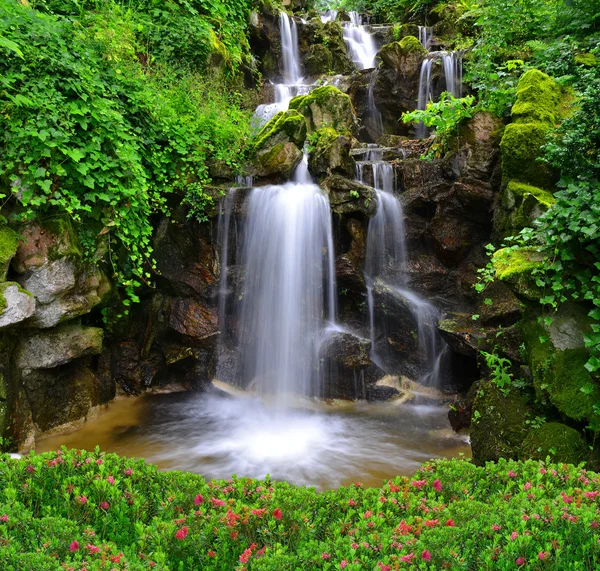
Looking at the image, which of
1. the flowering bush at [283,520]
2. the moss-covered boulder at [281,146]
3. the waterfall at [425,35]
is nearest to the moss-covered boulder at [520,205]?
the flowering bush at [283,520]

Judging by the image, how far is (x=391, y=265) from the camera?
903 cm

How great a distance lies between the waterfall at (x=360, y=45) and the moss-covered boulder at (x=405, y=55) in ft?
9.97

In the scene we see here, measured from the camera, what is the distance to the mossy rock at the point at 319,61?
51.0 ft

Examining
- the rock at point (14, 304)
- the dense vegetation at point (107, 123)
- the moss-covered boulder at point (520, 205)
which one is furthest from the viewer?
the moss-covered boulder at point (520, 205)

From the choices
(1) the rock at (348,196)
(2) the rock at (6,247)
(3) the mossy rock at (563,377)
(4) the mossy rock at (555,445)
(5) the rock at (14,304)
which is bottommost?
(4) the mossy rock at (555,445)

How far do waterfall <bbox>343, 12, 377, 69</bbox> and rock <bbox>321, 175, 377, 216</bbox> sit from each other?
31.6ft

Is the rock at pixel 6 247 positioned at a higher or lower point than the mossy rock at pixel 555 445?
higher

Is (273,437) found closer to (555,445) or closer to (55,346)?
(55,346)

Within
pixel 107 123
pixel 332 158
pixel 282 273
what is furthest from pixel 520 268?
pixel 107 123

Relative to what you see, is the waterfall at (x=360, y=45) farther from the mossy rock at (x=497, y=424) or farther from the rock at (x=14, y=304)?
the rock at (x=14, y=304)

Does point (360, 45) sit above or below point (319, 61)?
above

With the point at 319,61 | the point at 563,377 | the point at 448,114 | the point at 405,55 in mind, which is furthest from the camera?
the point at 319,61

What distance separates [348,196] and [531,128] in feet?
10.7

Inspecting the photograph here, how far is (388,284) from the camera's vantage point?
8859 millimetres
